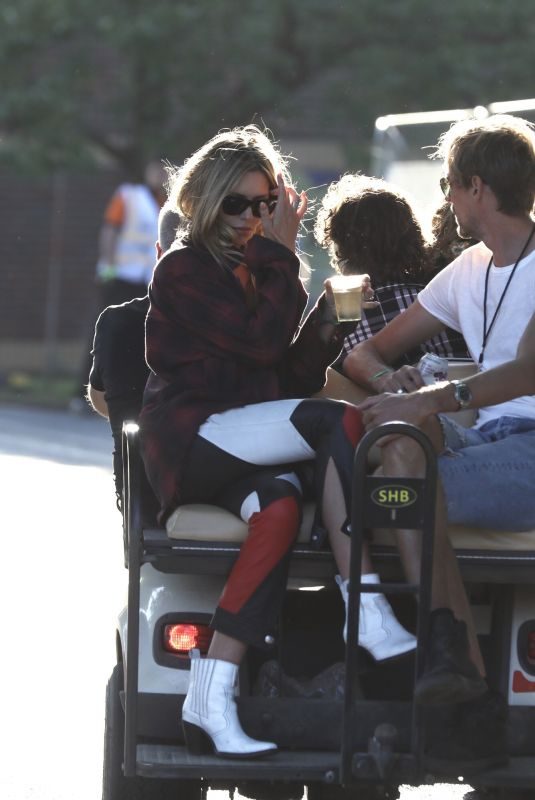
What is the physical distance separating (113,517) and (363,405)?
6.95 meters

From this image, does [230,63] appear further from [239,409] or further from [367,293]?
[239,409]

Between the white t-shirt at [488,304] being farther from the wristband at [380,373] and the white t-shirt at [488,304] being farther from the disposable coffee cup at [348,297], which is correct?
the disposable coffee cup at [348,297]

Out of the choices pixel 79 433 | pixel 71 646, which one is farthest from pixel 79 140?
pixel 71 646

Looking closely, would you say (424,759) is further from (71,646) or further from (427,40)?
(427,40)

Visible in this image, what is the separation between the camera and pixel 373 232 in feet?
18.4

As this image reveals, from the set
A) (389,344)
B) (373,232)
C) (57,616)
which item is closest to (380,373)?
(389,344)

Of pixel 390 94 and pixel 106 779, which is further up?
pixel 390 94

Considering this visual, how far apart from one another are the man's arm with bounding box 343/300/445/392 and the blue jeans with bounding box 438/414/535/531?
68 cm

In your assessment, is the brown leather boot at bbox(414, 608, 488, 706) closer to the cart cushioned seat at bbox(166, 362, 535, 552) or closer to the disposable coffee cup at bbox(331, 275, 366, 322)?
the cart cushioned seat at bbox(166, 362, 535, 552)

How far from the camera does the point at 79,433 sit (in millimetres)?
16047

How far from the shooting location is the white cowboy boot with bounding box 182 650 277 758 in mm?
4383

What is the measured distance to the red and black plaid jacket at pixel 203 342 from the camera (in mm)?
4625

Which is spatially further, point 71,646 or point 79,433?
point 79,433

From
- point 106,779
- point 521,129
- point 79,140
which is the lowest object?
point 106,779
